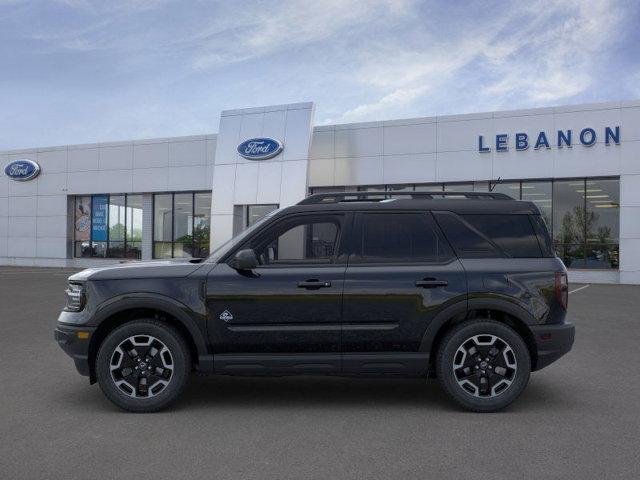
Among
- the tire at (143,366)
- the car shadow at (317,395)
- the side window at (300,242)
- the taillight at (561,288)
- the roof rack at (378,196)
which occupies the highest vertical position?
the roof rack at (378,196)

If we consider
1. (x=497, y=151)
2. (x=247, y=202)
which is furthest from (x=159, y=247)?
(x=497, y=151)

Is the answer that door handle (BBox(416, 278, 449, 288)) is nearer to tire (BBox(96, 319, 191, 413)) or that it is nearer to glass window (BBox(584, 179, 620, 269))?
tire (BBox(96, 319, 191, 413))

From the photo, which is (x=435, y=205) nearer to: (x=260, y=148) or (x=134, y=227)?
(x=260, y=148)

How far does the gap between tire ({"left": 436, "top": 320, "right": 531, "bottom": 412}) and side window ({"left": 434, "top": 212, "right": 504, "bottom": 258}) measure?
60 cm

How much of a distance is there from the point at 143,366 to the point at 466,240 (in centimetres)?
294

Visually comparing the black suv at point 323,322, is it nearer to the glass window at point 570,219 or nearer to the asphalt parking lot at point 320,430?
the asphalt parking lot at point 320,430

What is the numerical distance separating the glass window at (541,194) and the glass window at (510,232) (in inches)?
741

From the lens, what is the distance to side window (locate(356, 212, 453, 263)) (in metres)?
5.46

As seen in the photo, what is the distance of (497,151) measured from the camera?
23688 mm

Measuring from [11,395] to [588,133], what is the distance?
21255 mm

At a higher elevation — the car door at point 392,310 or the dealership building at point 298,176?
the dealership building at point 298,176

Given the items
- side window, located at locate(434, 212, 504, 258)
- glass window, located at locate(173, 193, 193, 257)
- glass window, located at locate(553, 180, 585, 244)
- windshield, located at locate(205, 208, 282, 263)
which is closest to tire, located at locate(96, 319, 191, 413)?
windshield, located at locate(205, 208, 282, 263)

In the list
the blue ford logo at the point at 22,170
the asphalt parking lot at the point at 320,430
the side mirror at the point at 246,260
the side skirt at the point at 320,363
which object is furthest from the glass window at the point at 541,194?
the blue ford logo at the point at 22,170

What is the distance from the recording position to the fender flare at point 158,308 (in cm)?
527
